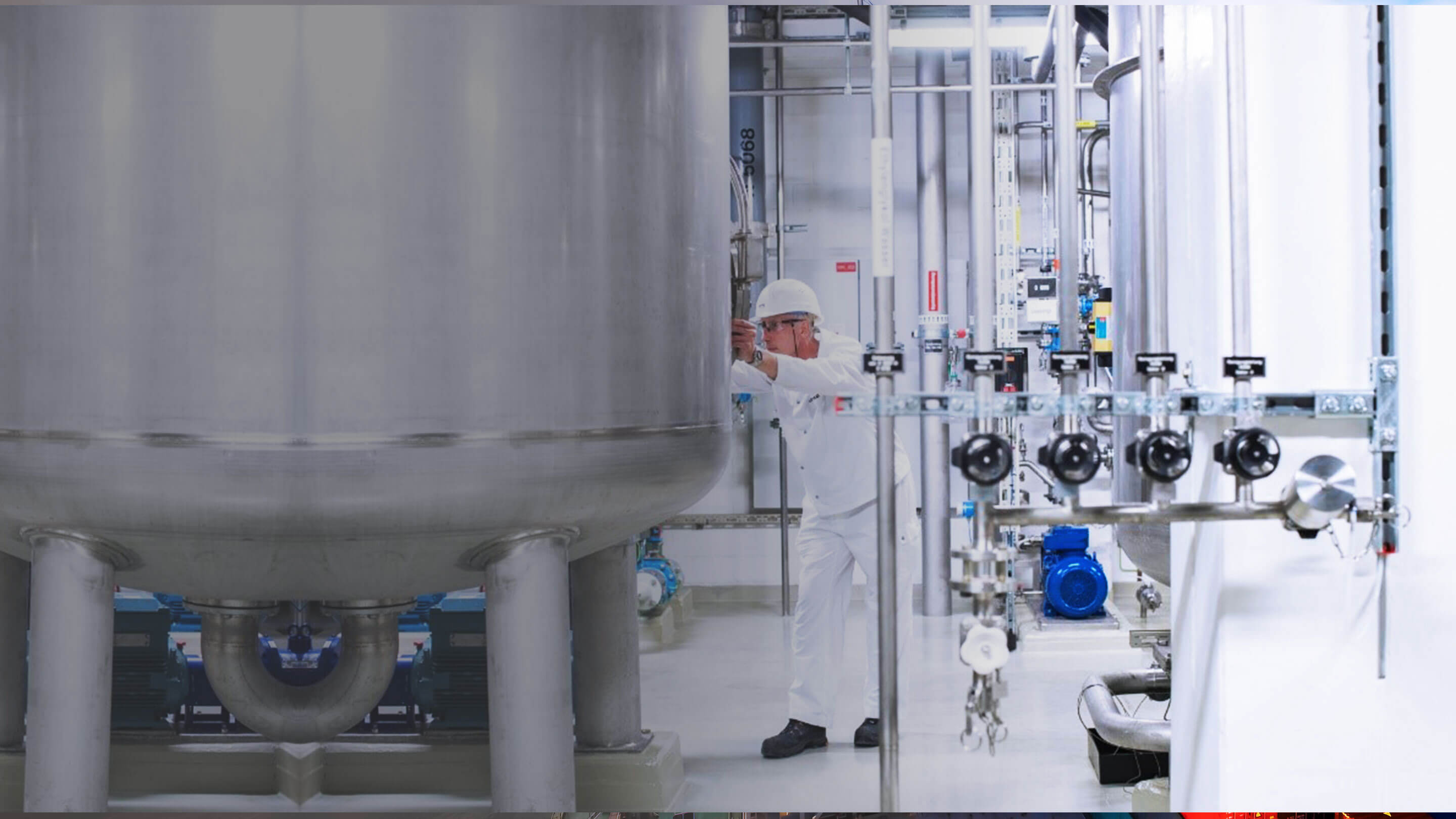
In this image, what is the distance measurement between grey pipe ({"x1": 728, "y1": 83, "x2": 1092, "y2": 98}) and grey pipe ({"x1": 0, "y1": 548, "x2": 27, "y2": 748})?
3.48 m

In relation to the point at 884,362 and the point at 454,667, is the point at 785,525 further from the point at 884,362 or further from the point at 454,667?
the point at 884,362

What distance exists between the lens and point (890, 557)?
190cm

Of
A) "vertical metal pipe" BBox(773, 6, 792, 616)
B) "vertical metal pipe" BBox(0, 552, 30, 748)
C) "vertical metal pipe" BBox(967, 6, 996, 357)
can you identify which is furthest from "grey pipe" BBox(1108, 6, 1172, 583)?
"vertical metal pipe" BBox(773, 6, 792, 616)

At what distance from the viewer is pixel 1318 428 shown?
5.78 ft

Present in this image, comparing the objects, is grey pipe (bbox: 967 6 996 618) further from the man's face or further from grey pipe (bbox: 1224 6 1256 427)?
the man's face

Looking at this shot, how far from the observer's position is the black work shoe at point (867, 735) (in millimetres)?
3463

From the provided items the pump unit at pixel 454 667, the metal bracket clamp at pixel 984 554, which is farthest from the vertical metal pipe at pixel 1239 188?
the pump unit at pixel 454 667

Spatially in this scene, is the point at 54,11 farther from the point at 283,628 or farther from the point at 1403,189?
the point at 1403,189

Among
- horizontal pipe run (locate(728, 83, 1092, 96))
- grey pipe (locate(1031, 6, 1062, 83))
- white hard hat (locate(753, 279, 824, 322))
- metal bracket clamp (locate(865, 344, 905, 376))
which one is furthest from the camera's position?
horizontal pipe run (locate(728, 83, 1092, 96))

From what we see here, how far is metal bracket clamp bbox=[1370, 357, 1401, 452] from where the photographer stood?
1.72m

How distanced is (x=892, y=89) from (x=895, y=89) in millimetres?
366

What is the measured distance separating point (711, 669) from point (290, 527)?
2.72m

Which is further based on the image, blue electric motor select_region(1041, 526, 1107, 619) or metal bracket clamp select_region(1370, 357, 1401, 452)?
blue electric motor select_region(1041, 526, 1107, 619)

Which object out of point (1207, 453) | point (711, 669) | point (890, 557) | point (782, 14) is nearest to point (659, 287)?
point (890, 557)
